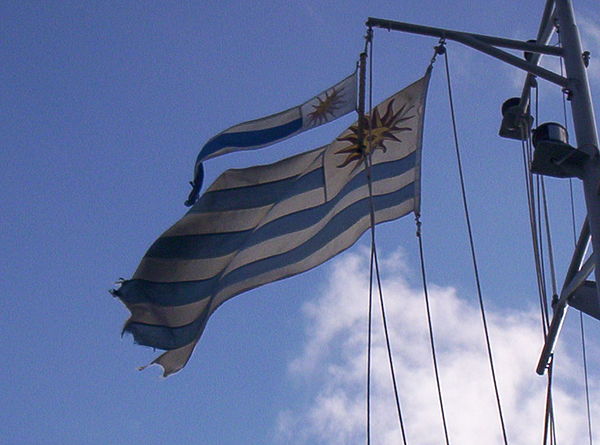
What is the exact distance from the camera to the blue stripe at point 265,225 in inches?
467

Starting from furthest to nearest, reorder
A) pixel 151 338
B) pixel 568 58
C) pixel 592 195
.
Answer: pixel 151 338
pixel 568 58
pixel 592 195

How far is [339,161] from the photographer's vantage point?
11930 millimetres

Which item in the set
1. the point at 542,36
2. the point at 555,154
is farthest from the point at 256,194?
the point at 555,154

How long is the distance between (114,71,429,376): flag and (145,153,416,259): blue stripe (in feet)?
0.04

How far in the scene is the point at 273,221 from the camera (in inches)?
475

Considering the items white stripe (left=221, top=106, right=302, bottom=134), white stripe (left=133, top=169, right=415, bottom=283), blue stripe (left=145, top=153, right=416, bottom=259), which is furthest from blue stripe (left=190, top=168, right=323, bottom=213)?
white stripe (left=221, top=106, right=302, bottom=134)

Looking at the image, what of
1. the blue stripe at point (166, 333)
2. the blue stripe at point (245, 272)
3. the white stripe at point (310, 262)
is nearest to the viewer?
the blue stripe at point (166, 333)

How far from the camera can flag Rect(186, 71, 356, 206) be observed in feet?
38.7

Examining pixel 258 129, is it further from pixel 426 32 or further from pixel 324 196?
pixel 426 32

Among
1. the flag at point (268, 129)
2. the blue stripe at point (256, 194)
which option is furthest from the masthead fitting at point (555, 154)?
the blue stripe at point (256, 194)

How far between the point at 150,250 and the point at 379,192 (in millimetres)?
2911

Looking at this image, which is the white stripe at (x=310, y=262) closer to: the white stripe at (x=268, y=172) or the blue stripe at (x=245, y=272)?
the blue stripe at (x=245, y=272)

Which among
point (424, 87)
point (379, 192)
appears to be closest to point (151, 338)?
point (379, 192)

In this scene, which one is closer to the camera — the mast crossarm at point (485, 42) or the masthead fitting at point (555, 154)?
the masthead fitting at point (555, 154)
